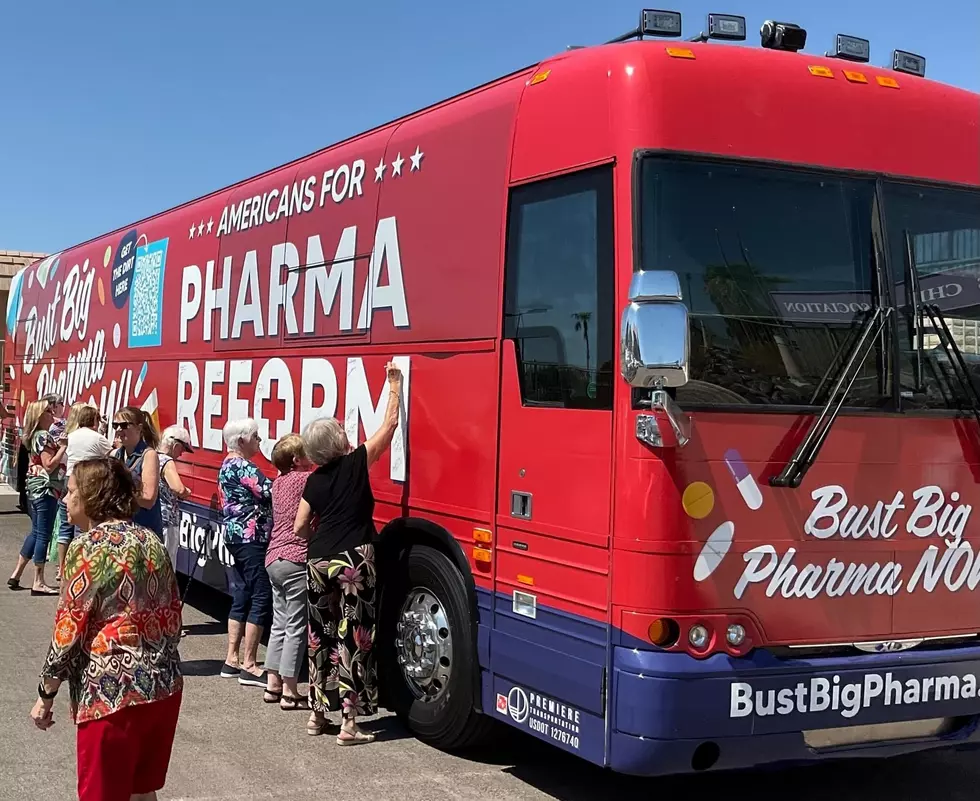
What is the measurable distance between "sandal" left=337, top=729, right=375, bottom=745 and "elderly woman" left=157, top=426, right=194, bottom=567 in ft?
6.23

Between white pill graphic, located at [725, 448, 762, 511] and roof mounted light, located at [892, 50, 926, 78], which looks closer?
white pill graphic, located at [725, 448, 762, 511]

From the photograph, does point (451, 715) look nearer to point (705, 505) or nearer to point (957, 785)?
point (705, 505)

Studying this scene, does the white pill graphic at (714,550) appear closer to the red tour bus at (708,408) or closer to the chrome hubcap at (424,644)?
the red tour bus at (708,408)

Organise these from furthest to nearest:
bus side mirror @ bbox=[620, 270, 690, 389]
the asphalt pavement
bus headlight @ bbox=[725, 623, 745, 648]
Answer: the asphalt pavement
bus headlight @ bbox=[725, 623, 745, 648]
bus side mirror @ bbox=[620, 270, 690, 389]

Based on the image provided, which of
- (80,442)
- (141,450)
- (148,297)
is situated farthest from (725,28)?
(148,297)

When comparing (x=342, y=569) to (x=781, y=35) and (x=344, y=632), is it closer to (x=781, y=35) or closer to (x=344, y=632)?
(x=344, y=632)

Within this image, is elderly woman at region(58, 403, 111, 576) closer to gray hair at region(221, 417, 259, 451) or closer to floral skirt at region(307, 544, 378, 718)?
gray hair at region(221, 417, 259, 451)

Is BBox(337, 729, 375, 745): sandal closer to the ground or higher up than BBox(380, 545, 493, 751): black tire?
closer to the ground

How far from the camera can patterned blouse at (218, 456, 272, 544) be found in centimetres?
751

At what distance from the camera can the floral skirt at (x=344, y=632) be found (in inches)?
245

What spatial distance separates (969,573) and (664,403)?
1781 millimetres

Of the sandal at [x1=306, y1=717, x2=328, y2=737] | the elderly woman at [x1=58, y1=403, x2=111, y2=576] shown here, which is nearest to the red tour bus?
the sandal at [x1=306, y1=717, x2=328, y2=737]

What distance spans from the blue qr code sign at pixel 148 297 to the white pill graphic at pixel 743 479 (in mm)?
7160

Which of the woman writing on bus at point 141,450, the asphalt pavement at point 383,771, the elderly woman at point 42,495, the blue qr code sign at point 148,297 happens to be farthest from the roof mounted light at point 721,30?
the elderly woman at point 42,495
